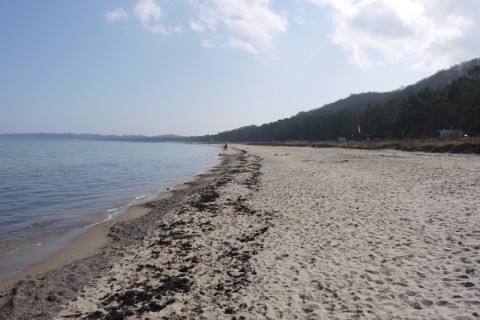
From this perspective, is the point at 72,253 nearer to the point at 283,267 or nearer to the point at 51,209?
the point at 283,267

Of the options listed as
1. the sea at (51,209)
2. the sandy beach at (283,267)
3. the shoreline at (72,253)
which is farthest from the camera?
the sea at (51,209)

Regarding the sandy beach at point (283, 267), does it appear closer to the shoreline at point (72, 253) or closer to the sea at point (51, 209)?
the shoreline at point (72, 253)

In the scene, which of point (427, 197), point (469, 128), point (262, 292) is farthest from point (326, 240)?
point (469, 128)

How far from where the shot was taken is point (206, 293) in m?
7.62

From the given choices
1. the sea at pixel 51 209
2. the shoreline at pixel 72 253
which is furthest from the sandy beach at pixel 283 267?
the sea at pixel 51 209

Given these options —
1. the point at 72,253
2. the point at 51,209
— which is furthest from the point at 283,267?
the point at 51,209

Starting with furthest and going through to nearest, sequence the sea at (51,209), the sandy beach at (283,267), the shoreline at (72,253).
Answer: the sea at (51,209), the shoreline at (72,253), the sandy beach at (283,267)

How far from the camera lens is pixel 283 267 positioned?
28.0ft

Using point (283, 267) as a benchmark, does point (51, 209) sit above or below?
below

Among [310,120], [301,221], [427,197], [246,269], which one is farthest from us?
[310,120]

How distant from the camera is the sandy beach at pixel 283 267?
6707 mm

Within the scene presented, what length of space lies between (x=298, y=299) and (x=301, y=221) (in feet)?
19.5

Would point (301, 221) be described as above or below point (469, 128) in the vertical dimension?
below

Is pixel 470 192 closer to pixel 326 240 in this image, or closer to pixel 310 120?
pixel 326 240
